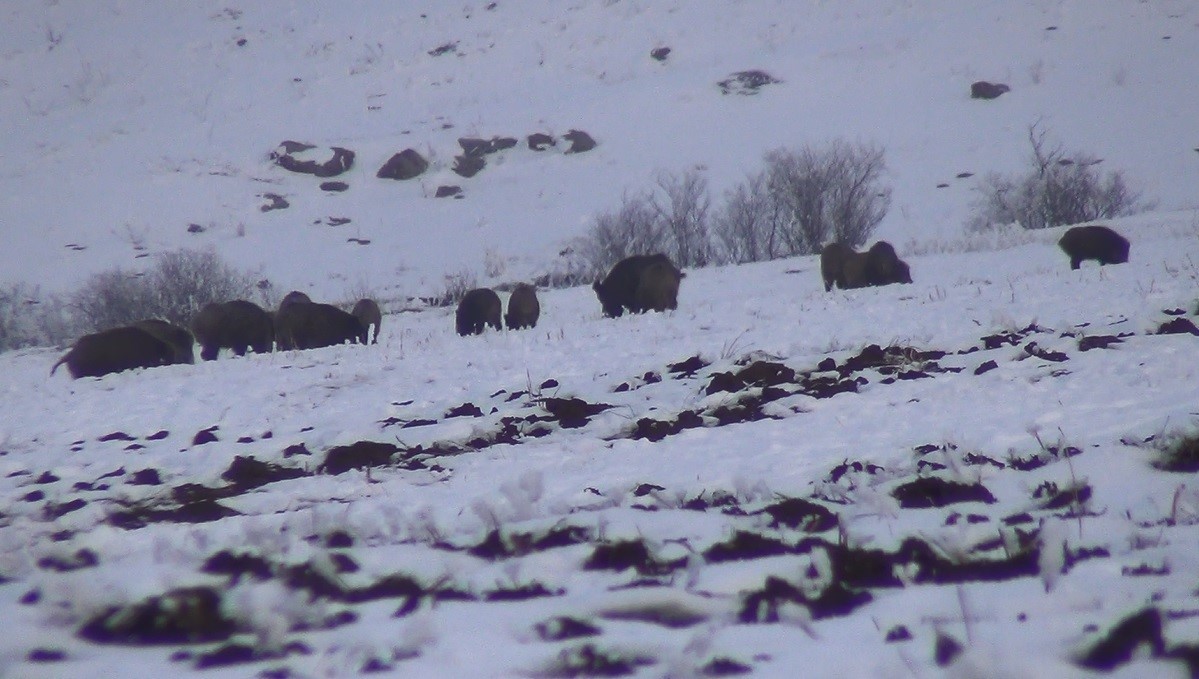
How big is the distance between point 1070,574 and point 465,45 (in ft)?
196

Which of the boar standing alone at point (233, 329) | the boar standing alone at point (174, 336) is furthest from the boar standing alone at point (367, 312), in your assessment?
the boar standing alone at point (174, 336)

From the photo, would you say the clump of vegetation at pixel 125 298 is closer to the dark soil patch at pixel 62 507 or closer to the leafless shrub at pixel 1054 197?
the dark soil patch at pixel 62 507

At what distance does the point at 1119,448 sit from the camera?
3.01 m

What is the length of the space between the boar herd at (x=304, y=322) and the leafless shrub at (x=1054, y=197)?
16.9 meters

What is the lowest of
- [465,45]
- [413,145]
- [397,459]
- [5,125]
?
[397,459]

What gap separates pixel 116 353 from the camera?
13.1 metres

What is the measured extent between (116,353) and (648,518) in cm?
1315

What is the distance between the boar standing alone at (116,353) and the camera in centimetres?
1298

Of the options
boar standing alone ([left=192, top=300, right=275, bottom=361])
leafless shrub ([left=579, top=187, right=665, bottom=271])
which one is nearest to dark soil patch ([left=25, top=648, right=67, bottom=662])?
boar standing alone ([left=192, top=300, right=275, bottom=361])

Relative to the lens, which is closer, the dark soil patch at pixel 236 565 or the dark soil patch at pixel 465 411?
the dark soil patch at pixel 236 565

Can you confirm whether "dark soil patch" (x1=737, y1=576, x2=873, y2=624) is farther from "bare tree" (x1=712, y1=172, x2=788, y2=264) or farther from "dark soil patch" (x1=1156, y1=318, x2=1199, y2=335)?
"bare tree" (x1=712, y1=172, x2=788, y2=264)

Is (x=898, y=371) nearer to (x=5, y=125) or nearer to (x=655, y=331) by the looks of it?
(x=655, y=331)

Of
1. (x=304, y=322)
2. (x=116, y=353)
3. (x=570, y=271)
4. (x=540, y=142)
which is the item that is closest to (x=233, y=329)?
(x=304, y=322)

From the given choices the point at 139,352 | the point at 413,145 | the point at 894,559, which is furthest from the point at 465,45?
the point at 894,559
